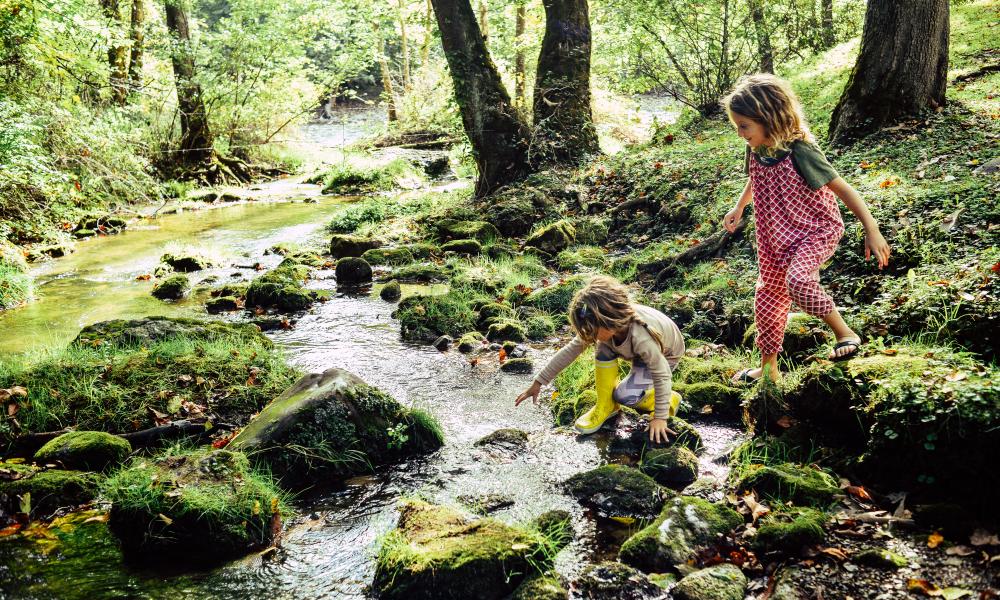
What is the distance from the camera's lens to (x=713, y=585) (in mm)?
3018

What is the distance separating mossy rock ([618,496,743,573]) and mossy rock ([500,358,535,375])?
2907 mm

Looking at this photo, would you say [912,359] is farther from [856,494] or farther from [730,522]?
[730,522]

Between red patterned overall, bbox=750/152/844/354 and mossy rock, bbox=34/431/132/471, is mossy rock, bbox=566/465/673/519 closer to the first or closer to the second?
red patterned overall, bbox=750/152/844/354

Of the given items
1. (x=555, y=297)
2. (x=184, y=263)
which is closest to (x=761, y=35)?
(x=555, y=297)

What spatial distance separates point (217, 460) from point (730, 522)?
3.04 metres

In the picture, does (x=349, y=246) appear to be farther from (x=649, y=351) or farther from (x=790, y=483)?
(x=790, y=483)

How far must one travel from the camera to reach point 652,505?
3855mm

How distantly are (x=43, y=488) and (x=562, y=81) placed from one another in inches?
458

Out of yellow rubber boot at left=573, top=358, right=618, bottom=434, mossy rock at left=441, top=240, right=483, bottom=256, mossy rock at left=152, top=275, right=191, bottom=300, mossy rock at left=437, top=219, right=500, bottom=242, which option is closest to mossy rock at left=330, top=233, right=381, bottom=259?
mossy rock at left=437, top=219, right=500, bottom=242

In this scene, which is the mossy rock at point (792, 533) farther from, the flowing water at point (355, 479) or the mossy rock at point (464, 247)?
the mossy rock at point (464, 247)

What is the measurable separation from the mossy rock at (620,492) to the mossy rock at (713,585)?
2.38 ft

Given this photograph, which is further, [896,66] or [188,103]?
[188,103]

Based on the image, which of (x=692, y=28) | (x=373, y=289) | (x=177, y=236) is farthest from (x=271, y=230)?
(x=692, y=28)

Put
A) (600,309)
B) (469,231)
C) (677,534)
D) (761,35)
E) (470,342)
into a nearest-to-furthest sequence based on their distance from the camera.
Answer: (677,534) < (600,309) < (470,342) < (469,231) < (761,35)
